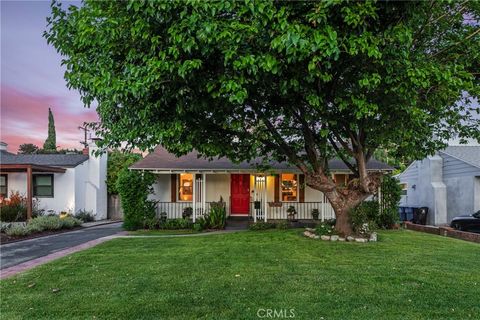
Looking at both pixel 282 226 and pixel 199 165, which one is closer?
pixel 282 226

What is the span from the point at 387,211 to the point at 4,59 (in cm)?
1534

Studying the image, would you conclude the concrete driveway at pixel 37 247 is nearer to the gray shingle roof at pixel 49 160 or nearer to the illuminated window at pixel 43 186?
the illuminated window at pixel 43 186

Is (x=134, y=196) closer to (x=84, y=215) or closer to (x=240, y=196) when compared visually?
(x=240, y=196)

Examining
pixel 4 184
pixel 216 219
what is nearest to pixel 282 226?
pixel 216 219

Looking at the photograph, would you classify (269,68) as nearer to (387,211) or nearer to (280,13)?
(280,13)

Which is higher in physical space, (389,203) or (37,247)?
(389,203)

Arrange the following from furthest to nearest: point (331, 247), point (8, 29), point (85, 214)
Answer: point (85, 214) → point (8, 29) → point (331, 247)

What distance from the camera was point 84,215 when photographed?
729 inches

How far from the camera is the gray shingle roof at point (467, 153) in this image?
1724cm

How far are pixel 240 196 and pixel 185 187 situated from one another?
2.90 metres

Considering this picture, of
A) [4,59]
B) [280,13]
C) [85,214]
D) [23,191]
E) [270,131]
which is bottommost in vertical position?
[85,214]

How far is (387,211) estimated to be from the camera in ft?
46.4

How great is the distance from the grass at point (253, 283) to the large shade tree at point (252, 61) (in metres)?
2.81

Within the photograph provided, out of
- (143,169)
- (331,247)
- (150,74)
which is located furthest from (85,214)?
(150,74)
